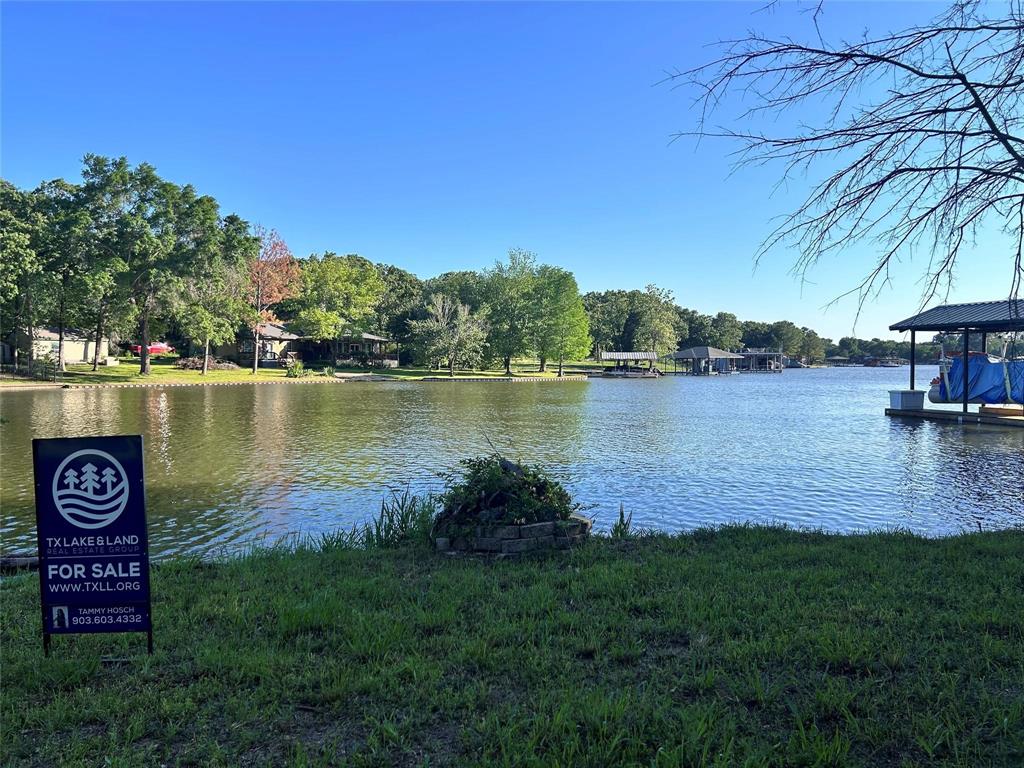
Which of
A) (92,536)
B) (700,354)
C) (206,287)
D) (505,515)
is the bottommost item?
(505,515)

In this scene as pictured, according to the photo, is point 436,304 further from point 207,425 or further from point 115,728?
point 115,728

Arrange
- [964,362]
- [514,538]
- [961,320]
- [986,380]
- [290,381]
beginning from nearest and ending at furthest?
[514,538] < [961,320] < [964,362] < [986,380] < [290,381]

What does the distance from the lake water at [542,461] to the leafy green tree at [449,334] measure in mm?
27963

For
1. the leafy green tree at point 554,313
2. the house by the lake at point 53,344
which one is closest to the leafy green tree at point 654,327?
the leafy green tree at point 554,313

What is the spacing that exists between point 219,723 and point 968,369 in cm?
3097

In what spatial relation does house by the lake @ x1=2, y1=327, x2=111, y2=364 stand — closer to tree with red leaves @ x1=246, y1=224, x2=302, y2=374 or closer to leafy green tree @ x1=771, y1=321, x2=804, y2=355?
tree with red leaves @ x1=246, y1=224, x2=302, y2=374

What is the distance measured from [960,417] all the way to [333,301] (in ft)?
171

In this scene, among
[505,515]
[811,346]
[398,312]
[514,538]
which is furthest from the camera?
[811,346]

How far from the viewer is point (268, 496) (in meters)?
11.1

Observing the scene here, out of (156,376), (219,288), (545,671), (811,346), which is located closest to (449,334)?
(219,288)

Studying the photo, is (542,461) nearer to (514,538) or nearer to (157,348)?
(514,538)

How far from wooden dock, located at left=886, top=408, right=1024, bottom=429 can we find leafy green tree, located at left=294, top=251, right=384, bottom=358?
150 ft

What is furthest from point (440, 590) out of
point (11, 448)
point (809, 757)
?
point (11, 448)

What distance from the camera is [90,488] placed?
348 cm
